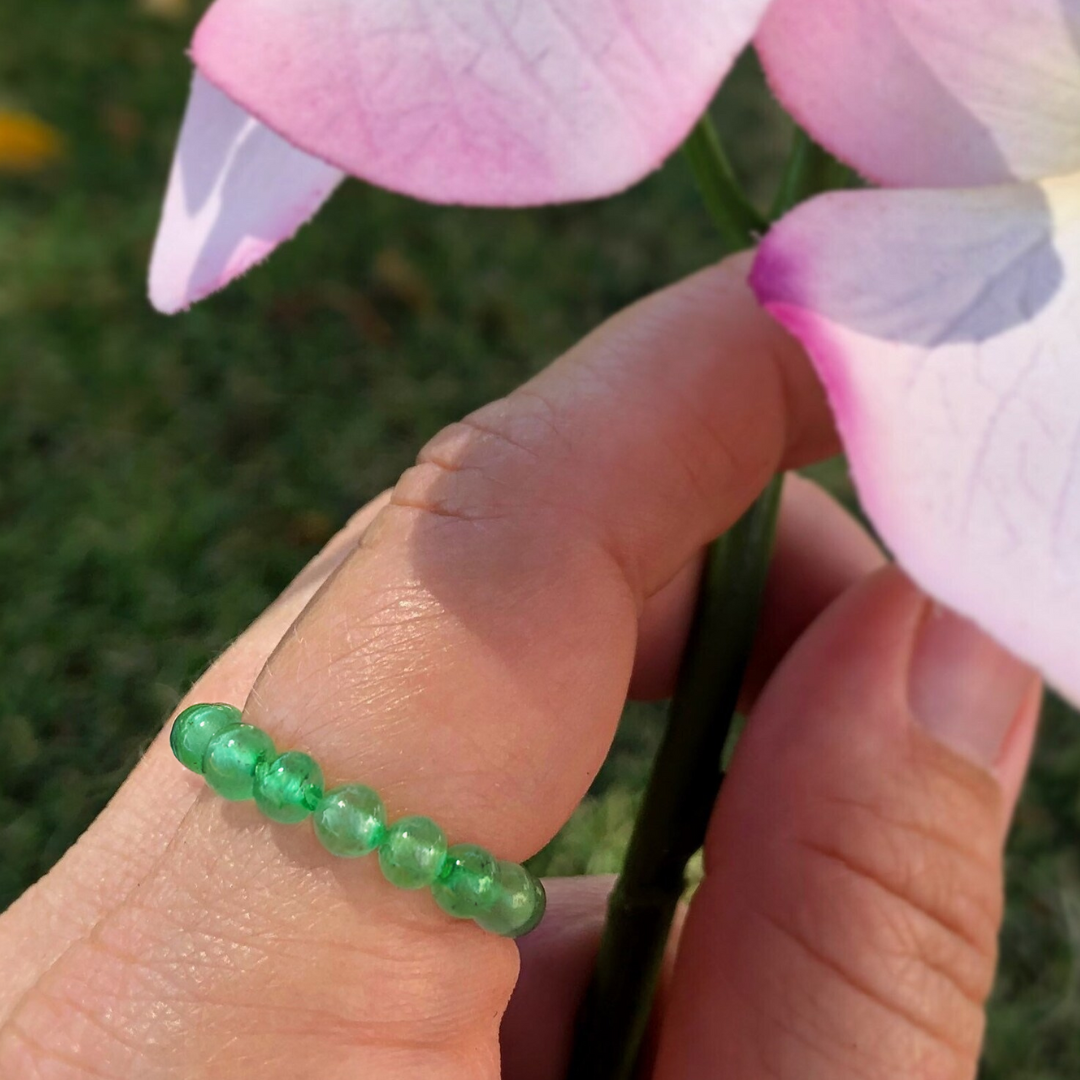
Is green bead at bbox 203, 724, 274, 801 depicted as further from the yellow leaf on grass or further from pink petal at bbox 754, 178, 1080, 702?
the yellow leaf on grass

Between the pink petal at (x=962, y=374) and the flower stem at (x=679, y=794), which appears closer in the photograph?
the pink petal at (x=962, y=374)

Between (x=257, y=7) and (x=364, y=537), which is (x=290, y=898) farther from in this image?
(x=257, y=7)

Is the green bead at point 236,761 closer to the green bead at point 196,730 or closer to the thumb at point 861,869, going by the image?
the green bead at point 196,730

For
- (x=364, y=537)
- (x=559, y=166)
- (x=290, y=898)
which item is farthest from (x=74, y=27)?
(x=559, y=166)

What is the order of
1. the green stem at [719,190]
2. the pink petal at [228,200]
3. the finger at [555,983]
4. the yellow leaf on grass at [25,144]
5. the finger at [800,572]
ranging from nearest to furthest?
1. the pink petal at [228,200]
2. the green stem at [719,190]
3. the finger at [555,983]
4. the finger at [800,572]
5. the yellow leaf on grass at [25,144]

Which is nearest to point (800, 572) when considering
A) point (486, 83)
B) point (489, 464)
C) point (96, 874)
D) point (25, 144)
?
point (489, 464)

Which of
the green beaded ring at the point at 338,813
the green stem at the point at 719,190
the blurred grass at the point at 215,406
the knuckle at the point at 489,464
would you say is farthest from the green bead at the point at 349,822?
the blurred grass at the point at 215,406

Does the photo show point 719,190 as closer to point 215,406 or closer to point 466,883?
point 466,883
